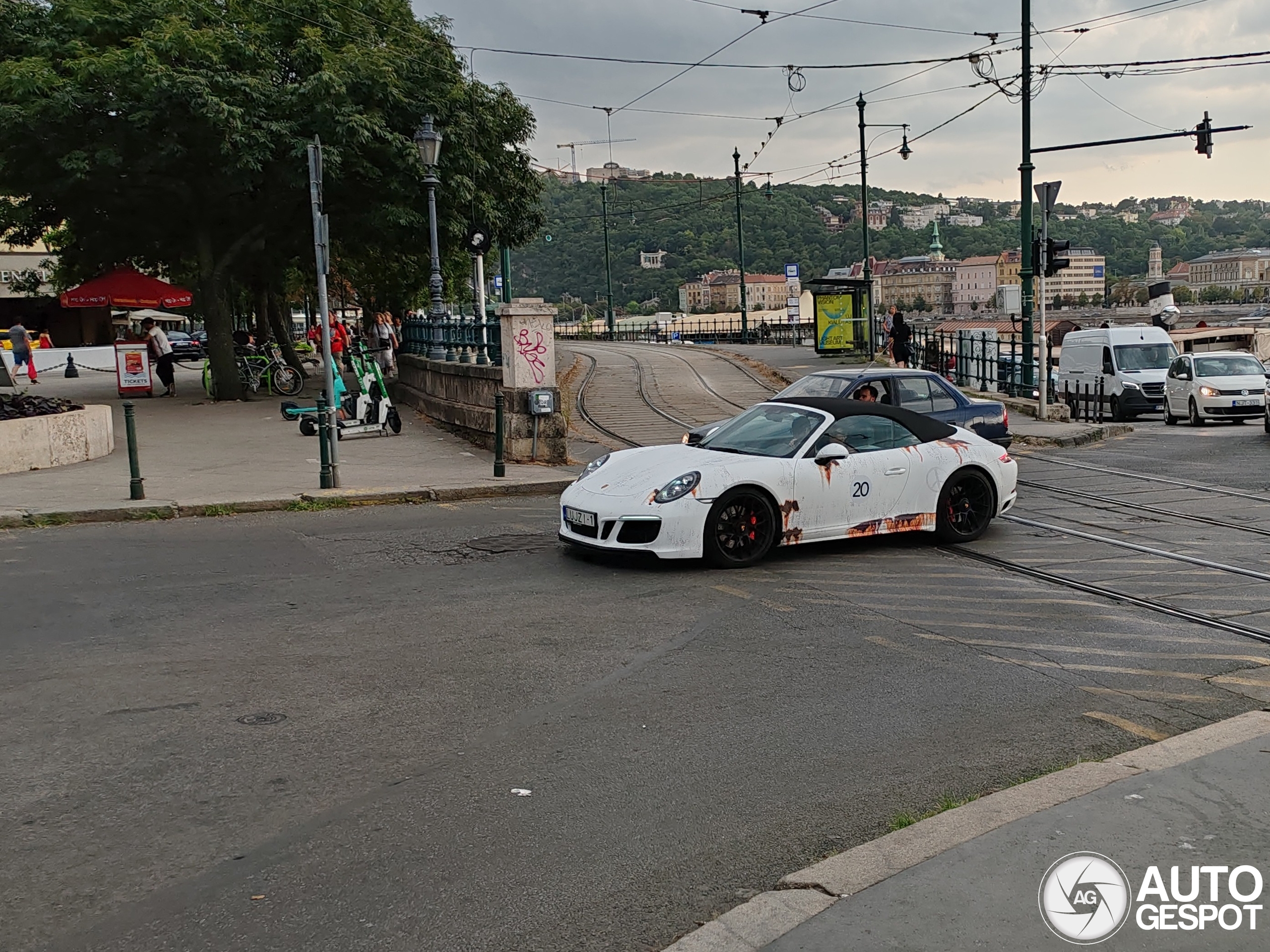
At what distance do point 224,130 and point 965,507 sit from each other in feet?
51.9

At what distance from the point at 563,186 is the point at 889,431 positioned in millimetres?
63057

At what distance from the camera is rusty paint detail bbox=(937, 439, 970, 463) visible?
34.9ft

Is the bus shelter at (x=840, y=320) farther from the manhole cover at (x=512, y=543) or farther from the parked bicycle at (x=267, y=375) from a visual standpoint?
the manhole cover at (x=512, y=543)

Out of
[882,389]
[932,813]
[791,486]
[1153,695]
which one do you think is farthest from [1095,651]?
[882,389]

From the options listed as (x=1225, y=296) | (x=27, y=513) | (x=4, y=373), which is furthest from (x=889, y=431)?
(x=1225, y=296)

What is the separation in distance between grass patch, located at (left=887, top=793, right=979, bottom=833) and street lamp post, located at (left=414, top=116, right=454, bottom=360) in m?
17.3

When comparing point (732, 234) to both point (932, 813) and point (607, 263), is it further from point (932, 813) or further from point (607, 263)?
point (932, 813)

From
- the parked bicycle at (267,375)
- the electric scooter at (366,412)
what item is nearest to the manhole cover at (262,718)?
the electric scooter at (366,412)

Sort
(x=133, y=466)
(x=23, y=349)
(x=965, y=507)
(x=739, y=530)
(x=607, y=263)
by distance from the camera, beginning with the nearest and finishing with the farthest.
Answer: (x=739, y=530) → (x=965, y=507) → (x=133, y=466) → (x=23, y=349) → (x=607, y=263)

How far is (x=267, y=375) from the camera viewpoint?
2764 centimetres

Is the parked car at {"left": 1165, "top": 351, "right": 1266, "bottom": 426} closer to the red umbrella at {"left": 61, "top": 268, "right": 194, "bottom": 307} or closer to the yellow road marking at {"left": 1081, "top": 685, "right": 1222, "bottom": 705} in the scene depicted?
the yellow road marking at {"left": 1081, "top": 685, "right": 1222, "bottom": 705}

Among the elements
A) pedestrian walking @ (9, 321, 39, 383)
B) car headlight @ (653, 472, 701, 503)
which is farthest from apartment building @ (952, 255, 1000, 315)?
car headlight @ (653, 472, 701, 503)

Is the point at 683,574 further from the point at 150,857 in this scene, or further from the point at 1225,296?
the point at 1225,296

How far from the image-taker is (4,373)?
17.1 meters
